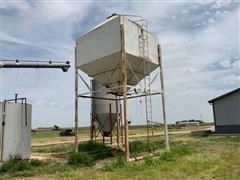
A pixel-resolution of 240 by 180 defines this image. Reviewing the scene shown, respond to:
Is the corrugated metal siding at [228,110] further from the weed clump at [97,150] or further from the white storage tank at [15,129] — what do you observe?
the white storage tank at [15,129]

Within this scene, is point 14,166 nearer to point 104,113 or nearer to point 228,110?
point 104,113

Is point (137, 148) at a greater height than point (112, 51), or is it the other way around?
point (112, 51)

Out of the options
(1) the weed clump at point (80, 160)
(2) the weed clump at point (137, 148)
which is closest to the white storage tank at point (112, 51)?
(2) the weed clump at point (137, 148)

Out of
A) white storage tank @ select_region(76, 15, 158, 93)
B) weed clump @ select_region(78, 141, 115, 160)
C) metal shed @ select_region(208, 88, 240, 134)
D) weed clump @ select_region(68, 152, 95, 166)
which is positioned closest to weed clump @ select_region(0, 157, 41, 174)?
weed clump @ select_region(68, 152, 95, 166)

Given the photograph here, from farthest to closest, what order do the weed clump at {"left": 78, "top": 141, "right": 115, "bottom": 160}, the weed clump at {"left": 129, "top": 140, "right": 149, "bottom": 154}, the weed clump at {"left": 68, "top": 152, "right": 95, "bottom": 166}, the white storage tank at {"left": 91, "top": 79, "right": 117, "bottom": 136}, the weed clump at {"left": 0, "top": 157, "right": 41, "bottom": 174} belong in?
the white storage tank at {"left": 91, "top": 79, "right": 117, "bottom": 136}, the weed clump at {"left": 129, "top": 140, "right": 149, "bottom": 154}, the weed clump at {"left": 78, "top": 141, "right": 115, "bottom": 160}, the weed clump at {"left": 68, "top": 152, "right": 95, "bottom": 166}, the weed clump at {"left": 0, "top": 157, "right": 41, "bottom": 174}

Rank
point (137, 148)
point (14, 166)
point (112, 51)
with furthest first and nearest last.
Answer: point (137, 148) → point (112, 51) → point (14, 166)

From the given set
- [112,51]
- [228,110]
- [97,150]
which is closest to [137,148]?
[97,150]

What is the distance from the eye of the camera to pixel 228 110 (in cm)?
3206

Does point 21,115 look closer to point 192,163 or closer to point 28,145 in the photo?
point 28,145

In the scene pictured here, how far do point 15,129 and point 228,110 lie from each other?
2293 cm

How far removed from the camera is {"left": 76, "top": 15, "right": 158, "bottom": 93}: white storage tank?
54.5 feet

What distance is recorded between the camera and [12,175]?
12641 mm

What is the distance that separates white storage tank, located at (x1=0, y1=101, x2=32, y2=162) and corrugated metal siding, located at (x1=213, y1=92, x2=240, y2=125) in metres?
21.7

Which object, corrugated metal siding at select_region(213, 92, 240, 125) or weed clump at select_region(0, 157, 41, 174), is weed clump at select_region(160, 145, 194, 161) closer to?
weed clump at select_region(0, 157, 41, 174)
